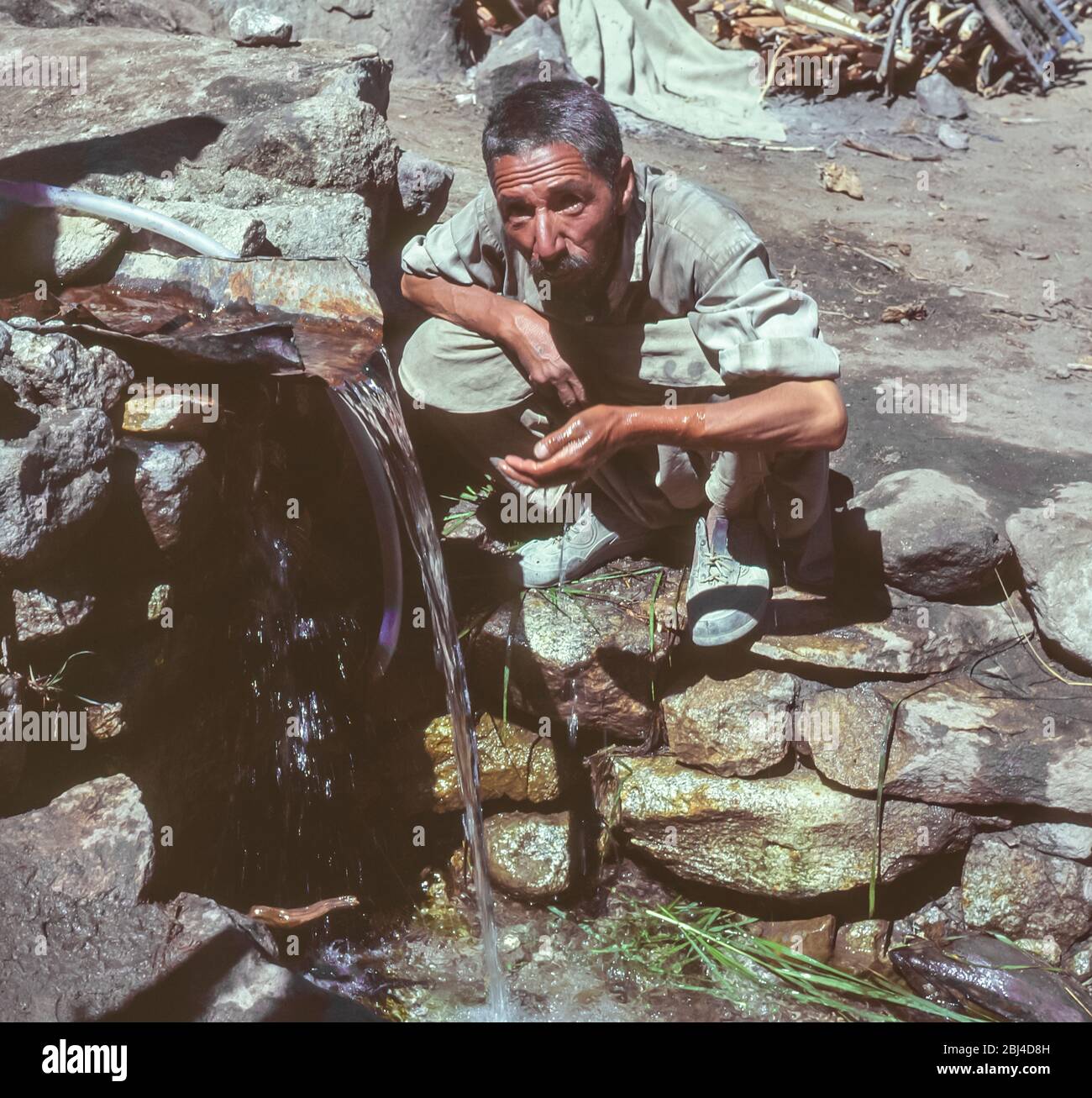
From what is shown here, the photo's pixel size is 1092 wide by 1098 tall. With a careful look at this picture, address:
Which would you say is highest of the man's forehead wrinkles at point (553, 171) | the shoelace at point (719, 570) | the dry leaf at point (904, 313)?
the man's forehead wrinkles at point (553, 171)

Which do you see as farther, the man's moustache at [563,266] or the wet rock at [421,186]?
the wet rock at [421,186]

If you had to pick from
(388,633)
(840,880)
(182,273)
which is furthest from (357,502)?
(840,880)

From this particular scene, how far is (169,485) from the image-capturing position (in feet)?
9.53

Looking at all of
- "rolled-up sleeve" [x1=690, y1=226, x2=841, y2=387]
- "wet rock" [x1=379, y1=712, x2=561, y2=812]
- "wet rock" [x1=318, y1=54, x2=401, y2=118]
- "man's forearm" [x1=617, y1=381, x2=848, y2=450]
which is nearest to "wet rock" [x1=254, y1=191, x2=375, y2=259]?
"wet rock" [x1=318, y1=54, x2=401, y2=118]

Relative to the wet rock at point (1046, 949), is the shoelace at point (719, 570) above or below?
above

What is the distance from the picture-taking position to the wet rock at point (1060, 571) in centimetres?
356

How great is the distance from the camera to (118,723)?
9.75 ft

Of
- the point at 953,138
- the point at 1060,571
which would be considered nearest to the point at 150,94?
the point at 1060,571

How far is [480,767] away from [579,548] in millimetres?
855

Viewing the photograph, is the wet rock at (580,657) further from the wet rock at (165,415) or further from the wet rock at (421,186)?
the wet rock at (421,186)

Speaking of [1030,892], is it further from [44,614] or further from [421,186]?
[421,186]

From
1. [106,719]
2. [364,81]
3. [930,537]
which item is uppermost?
[364,81]

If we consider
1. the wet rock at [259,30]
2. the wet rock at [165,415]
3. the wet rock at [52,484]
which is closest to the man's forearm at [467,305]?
the wet rock at [165,415]

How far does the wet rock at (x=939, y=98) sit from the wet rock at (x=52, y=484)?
741 centimetres
